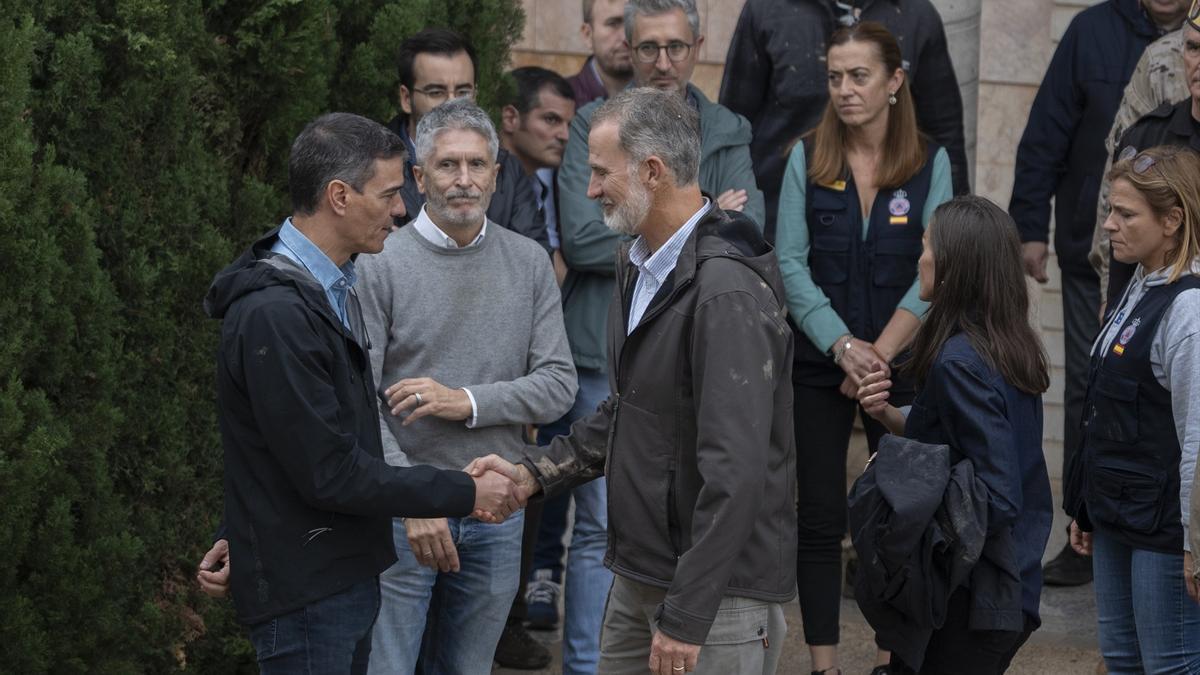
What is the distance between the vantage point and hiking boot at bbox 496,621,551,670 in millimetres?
5840

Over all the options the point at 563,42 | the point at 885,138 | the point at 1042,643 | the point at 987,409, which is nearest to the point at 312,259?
the point at 987,409

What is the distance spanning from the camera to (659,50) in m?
5.58

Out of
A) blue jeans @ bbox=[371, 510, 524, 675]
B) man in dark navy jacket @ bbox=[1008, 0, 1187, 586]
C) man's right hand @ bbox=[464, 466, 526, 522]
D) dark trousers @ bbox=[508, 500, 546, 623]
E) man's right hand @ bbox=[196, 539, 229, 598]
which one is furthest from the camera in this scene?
man in dark navy jacket @ bbox=[1008, 0, 1187, 586]

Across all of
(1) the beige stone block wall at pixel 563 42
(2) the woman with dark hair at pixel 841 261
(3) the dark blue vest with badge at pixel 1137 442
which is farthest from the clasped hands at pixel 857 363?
(1) the beige stone block wall at pixel 563 42

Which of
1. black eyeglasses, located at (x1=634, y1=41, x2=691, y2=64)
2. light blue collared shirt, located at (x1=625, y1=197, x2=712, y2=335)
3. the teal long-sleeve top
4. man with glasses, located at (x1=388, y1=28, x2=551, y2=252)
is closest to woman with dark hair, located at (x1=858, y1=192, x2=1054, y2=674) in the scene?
light blue collared shirt, located at (x1=625, y1=197, x2=712, y2=335)

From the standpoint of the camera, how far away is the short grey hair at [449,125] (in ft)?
15.0

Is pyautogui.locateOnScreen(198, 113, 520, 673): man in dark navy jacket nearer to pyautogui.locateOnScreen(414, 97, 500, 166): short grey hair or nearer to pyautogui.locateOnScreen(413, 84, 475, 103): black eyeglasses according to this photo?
pyautogui.locateOnScreen(414, 97, 500, 166): short grey hair

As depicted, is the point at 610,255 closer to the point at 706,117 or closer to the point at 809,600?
the point at 706,117

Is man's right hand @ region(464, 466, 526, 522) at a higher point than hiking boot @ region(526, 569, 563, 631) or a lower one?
higher

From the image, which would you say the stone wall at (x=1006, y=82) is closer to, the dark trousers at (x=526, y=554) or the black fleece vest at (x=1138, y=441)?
the dark trousers at (x=526, y=554)

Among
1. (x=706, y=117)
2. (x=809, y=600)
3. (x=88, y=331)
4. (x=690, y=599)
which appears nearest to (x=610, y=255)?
(x=706, y=117)

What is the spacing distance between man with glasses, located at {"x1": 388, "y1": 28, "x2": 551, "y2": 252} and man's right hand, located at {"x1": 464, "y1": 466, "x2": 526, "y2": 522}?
1219 mm

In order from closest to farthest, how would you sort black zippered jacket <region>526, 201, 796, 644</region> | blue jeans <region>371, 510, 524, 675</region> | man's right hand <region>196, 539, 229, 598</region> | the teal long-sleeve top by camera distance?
black zippered jacket <region>526, 201, 796, 644</region>, man's right hand <region>196, 539, 229, 598</region>, blue jeans <region>371, 510, 524, 675</region>, the teal long-sleeve top

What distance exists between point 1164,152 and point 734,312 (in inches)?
61.8
